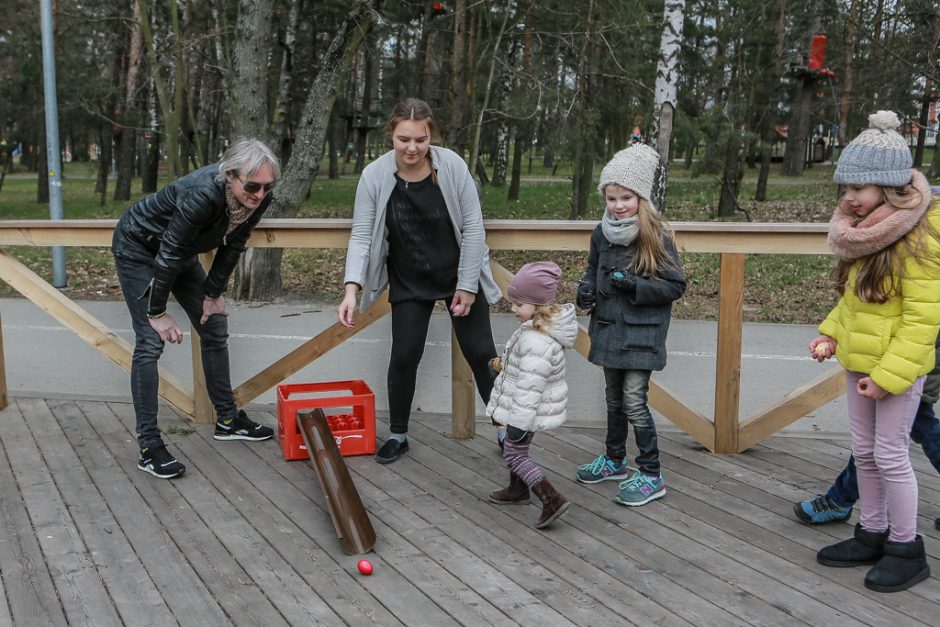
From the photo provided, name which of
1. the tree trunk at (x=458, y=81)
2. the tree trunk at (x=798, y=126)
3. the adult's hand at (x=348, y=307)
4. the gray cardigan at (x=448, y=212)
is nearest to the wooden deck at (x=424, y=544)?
the adult's hand at (x=348, y=307)

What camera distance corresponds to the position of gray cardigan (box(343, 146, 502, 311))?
3.98 metres

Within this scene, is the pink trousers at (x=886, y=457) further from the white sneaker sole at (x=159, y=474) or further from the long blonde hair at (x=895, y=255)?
the white sneaker sole at (x=159, y=474)

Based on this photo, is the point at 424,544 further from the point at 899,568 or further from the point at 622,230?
the point at 899,568

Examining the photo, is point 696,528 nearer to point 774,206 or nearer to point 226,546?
point 226,546

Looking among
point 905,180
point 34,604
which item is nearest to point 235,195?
point 34,604

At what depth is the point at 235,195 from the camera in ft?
12.5

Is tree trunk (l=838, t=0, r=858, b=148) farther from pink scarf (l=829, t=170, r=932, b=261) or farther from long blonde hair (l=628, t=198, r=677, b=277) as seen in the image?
pink scarf (l=829, t=170, r=932, b=261)

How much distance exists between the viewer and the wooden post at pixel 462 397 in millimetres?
4555

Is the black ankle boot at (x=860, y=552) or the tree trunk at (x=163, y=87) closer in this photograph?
the black ankle boot at (x=860, y=552)

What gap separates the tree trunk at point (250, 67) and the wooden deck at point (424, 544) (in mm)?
5914

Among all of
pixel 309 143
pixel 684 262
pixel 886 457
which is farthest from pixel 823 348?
pixel 684 262

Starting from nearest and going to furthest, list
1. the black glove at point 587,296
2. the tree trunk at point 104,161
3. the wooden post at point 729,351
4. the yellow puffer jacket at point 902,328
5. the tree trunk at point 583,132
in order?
1. the yellow puffer jacket at point 902,328
2. the black glove at point 587,296
3. the wooden post at point 729,351
4. the tree trunk at point 583,132
5. the tree trunk at point 104,161

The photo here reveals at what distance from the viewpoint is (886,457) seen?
119 inches

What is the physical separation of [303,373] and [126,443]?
218 cm
